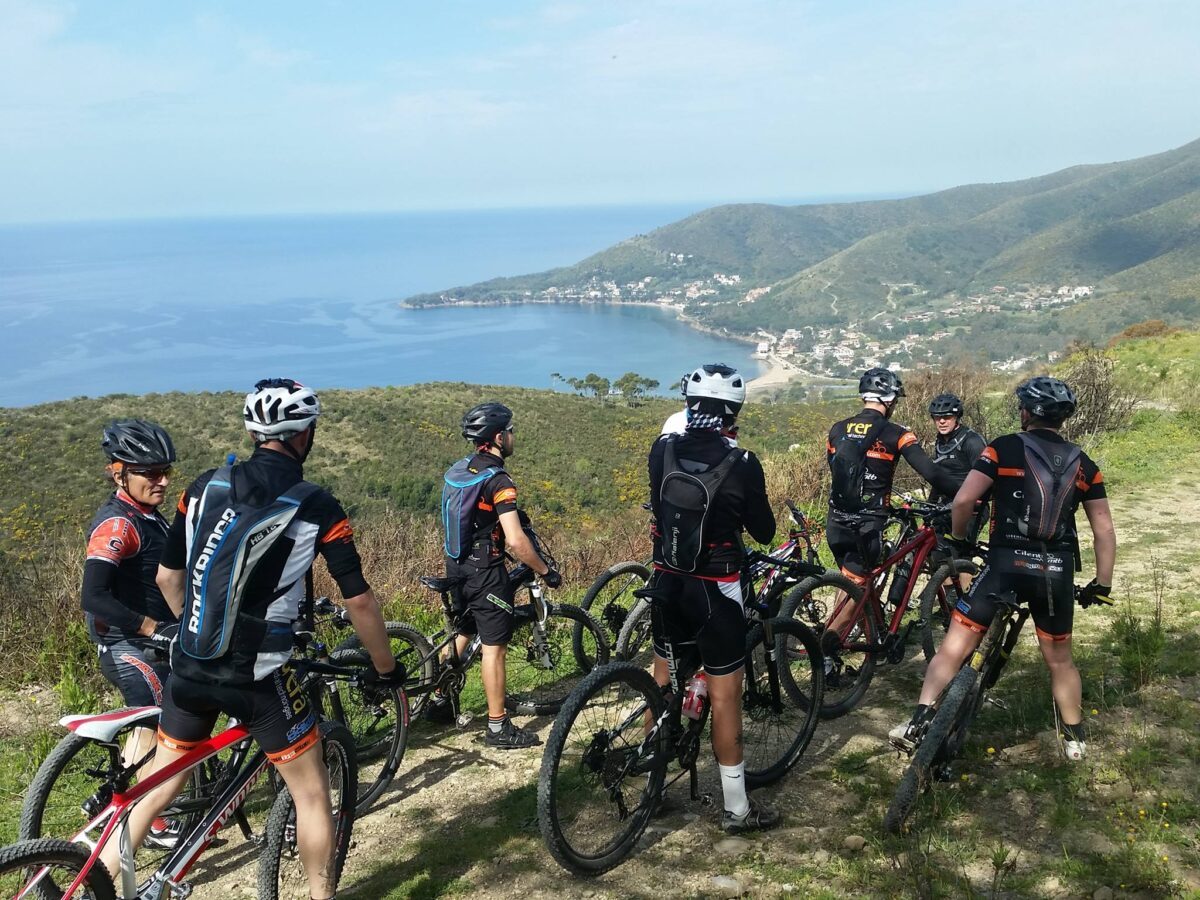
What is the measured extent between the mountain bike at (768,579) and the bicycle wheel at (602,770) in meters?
1.19

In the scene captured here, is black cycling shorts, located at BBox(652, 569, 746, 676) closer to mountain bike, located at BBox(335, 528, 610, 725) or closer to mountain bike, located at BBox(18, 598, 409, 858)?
mountain bike, located at BBox(18, 598, 409, 858)

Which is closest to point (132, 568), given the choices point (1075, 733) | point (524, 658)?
point (524, 658)

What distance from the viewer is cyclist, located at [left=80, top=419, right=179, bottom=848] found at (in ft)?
13.6

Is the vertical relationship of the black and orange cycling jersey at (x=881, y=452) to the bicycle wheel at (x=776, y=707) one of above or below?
above

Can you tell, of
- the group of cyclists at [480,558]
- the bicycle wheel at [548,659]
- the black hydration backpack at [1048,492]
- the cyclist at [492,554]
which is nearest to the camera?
the group of cyclists at [480,558]

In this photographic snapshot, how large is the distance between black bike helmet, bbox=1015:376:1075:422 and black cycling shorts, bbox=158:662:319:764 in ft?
13.5

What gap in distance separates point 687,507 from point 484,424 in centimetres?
198

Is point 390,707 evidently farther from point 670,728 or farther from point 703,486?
point 703,486

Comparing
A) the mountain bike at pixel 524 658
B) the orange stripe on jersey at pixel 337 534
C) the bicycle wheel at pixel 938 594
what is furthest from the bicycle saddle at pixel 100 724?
the bicycle wheel at pixel 938 594

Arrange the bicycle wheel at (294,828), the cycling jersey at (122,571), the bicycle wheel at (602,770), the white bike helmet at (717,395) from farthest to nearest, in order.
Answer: the cycling jersey at (122,571)
the white bike helmet at (717,395)
the bicycle wheel at (602,770)
the bicycle wheel at (294,828)

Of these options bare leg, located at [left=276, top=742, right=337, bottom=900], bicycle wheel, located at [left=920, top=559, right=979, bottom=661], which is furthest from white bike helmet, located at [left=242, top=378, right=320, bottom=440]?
bicycle wheel, located at [left=920, top=559, right=979, bottom=661]

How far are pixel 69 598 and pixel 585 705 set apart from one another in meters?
6.26

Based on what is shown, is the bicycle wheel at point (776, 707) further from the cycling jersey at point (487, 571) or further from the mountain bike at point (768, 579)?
the cycling jersey at point (487, 571)

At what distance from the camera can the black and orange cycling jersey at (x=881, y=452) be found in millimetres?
6234
